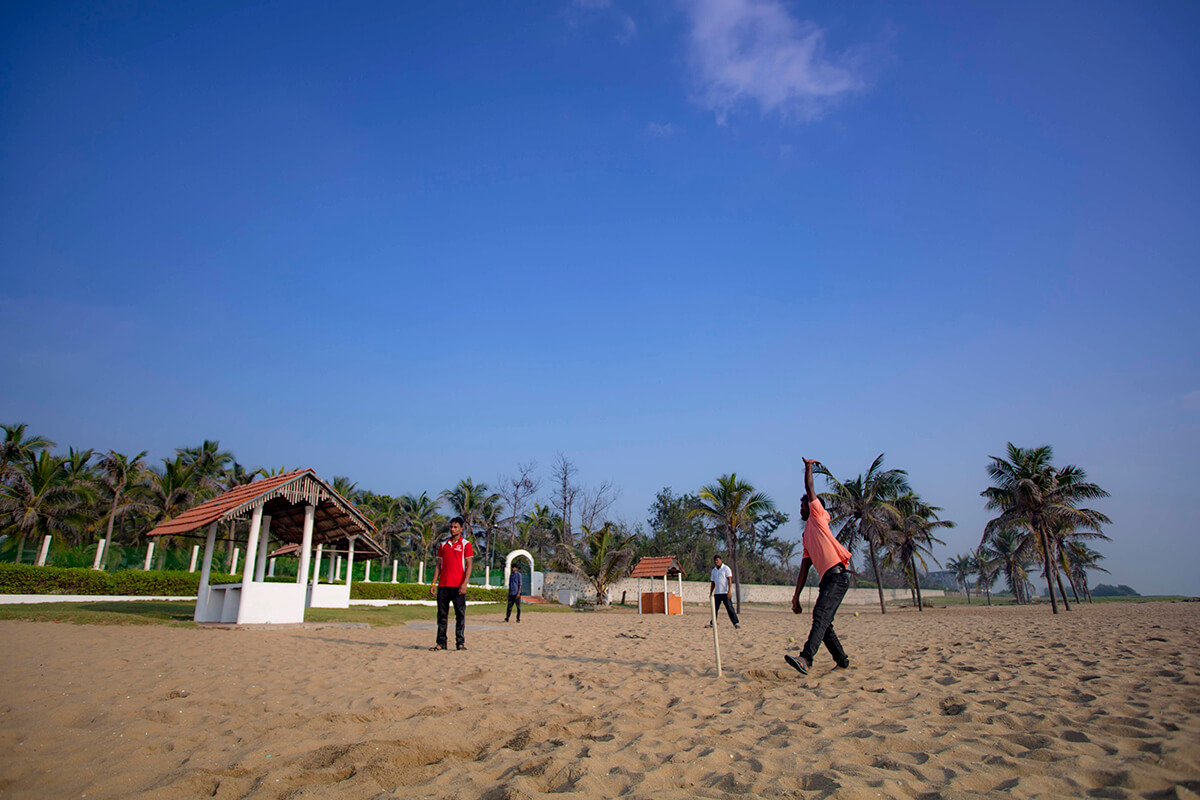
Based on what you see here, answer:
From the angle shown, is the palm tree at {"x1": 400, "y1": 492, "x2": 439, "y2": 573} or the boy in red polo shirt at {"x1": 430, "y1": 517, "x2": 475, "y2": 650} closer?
the boy in red polo shirt at {"x1": 430, "y1": 517, "x2": 475, "y2": 650}

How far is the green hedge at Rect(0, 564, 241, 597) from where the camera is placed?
1862cm

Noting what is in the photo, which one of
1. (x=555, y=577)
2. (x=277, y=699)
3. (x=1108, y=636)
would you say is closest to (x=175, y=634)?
(x=277, y=699)

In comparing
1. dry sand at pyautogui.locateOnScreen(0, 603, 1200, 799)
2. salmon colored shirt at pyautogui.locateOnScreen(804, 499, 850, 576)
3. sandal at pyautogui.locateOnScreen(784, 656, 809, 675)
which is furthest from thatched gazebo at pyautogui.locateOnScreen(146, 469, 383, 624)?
salmon colored shirt at pyautogui.locateOnScreen(804, 499, 850, 576)

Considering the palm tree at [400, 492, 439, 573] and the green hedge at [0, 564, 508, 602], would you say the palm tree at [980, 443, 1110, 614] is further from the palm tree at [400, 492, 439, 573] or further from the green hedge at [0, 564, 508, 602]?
the palm tree at [400, 492, 439, 573]

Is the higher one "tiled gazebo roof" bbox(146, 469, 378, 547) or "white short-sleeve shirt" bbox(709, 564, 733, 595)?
"tiled gazebo roof" bbox(146, 469, 378, 547)

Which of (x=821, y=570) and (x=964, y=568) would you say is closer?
(x=821, y=570)

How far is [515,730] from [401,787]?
124cm

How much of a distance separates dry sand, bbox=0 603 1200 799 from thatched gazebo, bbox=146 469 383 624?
18.6 feet

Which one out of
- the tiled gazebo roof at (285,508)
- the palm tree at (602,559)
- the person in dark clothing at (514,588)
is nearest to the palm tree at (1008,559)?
the palm tree at (602,559)

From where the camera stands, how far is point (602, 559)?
32.6 meters

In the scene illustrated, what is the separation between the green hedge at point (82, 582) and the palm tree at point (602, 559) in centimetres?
1828

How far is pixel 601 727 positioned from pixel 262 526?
14512 millimetres

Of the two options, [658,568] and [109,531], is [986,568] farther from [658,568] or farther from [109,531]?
[109,531]

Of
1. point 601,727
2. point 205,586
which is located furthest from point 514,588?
point 601,727
